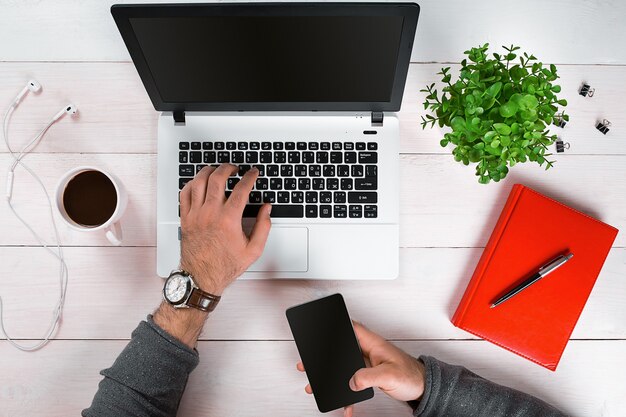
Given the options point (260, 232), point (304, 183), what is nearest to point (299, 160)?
point (304, 183)

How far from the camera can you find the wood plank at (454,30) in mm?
994

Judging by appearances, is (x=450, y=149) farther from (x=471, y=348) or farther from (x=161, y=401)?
(x=161, y=401)

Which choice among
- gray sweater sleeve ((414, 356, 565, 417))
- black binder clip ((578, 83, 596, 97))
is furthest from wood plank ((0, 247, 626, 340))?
black binder clip ((578, 83, 596, 97))

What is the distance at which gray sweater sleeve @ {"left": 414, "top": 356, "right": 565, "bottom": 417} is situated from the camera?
908 millimetres

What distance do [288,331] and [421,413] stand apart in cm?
29

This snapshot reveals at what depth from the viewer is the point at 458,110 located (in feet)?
2.77

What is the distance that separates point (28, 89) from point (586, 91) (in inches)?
44.2

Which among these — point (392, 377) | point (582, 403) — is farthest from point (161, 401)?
point (582, 403)

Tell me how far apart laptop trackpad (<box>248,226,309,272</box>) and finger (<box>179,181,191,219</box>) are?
162 mm

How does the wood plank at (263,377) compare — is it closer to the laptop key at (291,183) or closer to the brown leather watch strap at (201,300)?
the brown leather watch strap at (201,300)

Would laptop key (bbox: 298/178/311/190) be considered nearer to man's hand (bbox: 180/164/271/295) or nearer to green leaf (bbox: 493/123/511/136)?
man's hand (bbox: 180/164/271/295)

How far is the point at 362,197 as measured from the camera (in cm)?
94

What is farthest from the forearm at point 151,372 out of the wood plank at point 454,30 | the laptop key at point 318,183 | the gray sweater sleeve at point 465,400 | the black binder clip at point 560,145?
the black binder clip at point 560,145

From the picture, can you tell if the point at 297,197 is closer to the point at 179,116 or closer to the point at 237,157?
the point at 237,157
